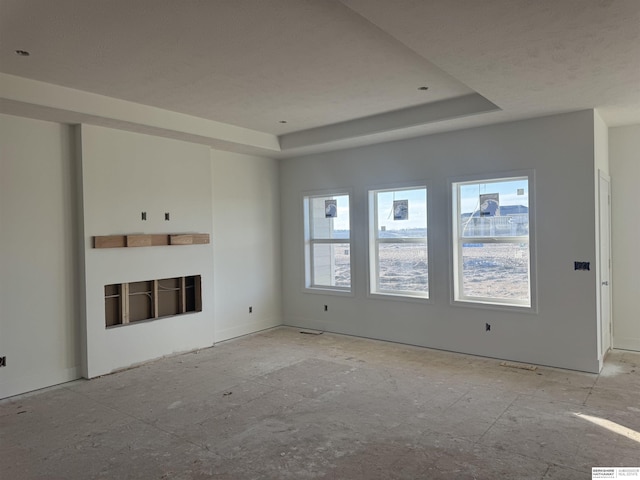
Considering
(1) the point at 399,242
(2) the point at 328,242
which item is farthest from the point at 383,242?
(2) the point at 328,242

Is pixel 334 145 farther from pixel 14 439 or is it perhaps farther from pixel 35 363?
pixel 14 439

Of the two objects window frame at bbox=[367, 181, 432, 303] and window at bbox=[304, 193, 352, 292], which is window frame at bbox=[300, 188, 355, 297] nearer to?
window at bbox=[304, 193, 352, 292]

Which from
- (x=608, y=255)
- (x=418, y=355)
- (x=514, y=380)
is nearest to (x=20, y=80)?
(x=418, y=355)

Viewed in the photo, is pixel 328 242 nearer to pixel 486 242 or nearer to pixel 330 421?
pixel 486 242

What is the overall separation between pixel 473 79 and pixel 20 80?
3.79 m

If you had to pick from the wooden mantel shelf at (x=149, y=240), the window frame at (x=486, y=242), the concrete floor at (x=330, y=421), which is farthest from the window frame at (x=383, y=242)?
the wooden mantel shelf at (x=149, y=240)

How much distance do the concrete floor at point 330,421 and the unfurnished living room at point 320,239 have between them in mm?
27

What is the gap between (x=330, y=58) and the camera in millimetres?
3455

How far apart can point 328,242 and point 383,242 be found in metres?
0.94

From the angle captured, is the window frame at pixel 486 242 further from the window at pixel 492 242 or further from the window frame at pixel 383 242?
the window frame at pixel 383 242

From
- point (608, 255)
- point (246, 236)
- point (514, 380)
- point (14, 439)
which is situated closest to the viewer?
point (14, 439)

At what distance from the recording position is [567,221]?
4.61m

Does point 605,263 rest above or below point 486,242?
below

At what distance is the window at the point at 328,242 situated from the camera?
655cm
